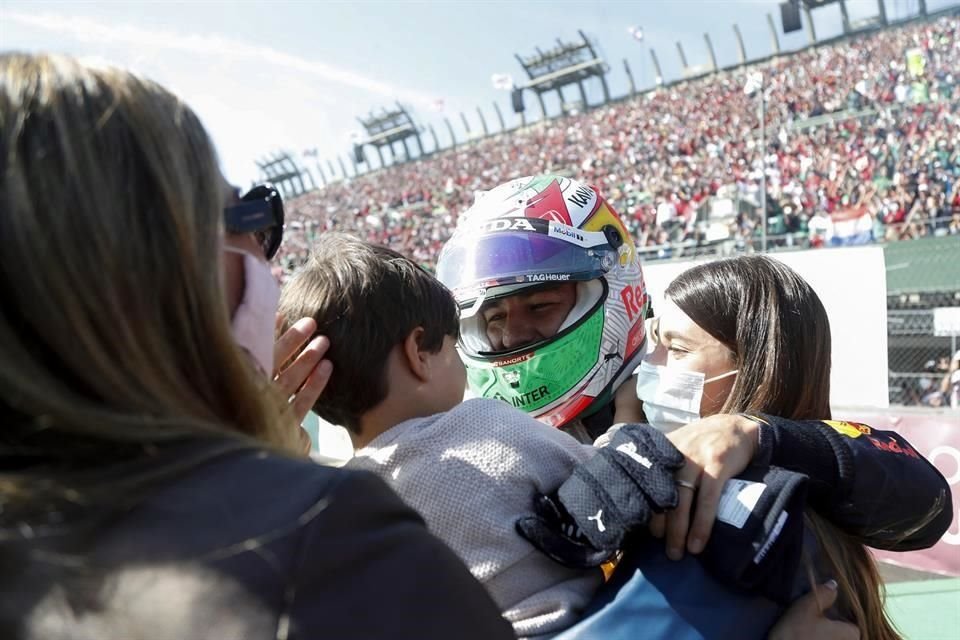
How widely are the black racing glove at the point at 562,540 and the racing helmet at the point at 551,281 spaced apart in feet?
3.69

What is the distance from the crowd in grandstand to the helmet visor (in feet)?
30.4

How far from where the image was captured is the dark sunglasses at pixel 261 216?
1.12 m

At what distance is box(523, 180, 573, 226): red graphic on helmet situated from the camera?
2.44 meters

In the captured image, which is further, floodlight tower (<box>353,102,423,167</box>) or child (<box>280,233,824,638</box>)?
floodlight tower (<box>353,102,423,167</box>)

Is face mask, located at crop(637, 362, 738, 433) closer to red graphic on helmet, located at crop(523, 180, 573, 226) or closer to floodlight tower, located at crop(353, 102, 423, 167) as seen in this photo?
red graphic on helmet, located at crop(523, 180, 573, 226)

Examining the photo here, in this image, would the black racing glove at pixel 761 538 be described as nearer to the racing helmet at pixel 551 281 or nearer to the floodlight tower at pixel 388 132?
the racing helmet at pixel 551 281

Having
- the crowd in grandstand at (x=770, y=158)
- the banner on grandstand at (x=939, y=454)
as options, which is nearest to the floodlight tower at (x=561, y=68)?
the crowd in grandstand at (x=770, y=158)

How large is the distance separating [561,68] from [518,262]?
147ft

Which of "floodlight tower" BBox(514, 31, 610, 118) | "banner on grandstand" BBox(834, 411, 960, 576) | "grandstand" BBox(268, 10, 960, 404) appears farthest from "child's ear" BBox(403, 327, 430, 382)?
"floodlight tower" BBox(514, 31, 610, 118)

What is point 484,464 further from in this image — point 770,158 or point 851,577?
point 770,158

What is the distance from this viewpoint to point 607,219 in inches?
100.0

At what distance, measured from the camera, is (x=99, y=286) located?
784mm

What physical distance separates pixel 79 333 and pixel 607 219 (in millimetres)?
1989

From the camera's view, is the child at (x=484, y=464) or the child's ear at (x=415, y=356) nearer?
the child at (x=484, y=464)
